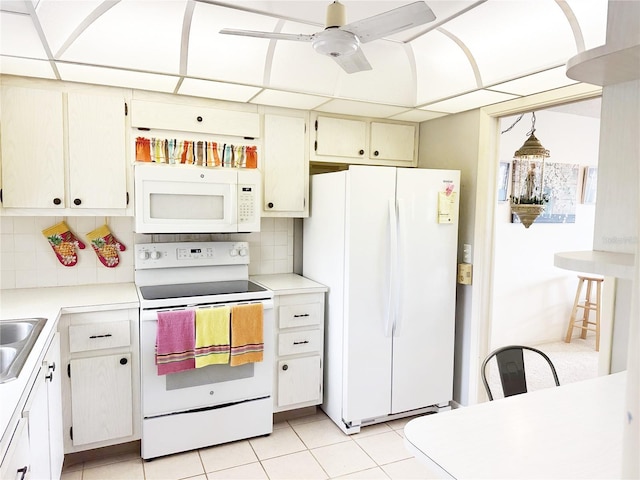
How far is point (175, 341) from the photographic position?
2.54m

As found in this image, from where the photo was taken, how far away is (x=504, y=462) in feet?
3.71

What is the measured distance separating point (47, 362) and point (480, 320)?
2.55 meters

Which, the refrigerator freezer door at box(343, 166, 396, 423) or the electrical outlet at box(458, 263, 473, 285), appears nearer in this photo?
the refrigerator freezer door at box(343, 166, 396, 423)

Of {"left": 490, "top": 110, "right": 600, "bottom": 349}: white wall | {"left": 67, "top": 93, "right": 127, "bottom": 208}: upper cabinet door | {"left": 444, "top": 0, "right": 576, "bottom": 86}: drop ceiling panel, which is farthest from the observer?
{"left": 490, "top": 110, "right": 600, "bottom": 349}: white wall

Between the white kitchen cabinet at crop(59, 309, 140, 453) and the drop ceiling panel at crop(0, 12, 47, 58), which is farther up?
the drop ceiling panel at crop(0, 12, 47, 58)

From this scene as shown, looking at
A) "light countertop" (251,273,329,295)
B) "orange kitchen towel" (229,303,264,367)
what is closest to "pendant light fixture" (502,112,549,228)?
"light countertop" (251,273,329,295)

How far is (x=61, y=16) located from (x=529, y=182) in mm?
3917

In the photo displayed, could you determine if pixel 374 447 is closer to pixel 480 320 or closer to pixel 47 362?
pixel 480 320

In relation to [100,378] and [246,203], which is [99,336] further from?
[246,203]

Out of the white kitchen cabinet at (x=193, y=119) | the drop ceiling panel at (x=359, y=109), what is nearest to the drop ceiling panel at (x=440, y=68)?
the drop ceiling panel at (x=359, y=109)

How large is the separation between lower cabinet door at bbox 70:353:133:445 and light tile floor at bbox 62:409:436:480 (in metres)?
0.19

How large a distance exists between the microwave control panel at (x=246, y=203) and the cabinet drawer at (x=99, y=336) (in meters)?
0.95

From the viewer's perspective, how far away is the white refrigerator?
9.32ft

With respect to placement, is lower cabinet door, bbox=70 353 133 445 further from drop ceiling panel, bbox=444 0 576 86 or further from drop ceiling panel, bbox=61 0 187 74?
drop ceiling panel, bbox=444 0 576 86
